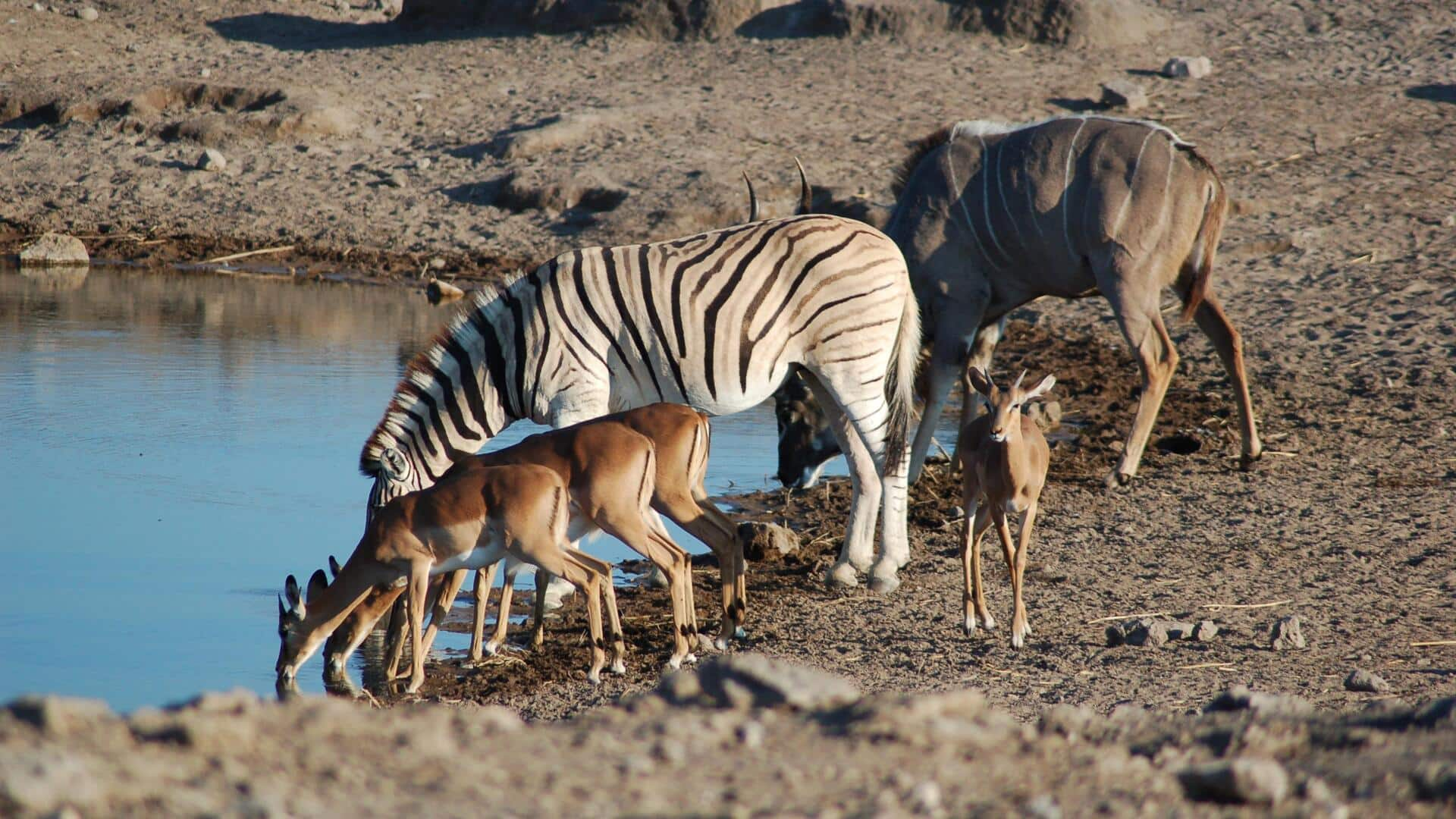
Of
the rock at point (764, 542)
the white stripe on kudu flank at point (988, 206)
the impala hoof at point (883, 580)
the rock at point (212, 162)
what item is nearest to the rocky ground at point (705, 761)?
the impala hoof at point (883, 580)

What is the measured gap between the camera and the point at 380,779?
3.79 metres

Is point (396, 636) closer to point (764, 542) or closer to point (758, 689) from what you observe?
point (764, 542)

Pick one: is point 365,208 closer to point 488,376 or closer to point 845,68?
point 845,68

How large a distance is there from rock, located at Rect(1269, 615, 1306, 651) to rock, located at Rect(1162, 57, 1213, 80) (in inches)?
563

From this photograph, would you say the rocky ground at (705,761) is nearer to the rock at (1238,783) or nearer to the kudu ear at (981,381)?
the rock at (1238,783)

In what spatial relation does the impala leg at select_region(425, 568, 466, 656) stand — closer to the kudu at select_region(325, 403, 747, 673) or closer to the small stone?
the kudu at select_region(325, 403, 747, 673)

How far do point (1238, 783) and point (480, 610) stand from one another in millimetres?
4232

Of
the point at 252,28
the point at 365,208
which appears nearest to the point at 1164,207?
the point at 365,208

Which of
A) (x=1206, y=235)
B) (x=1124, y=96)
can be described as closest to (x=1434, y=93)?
(x=1124, y=96)

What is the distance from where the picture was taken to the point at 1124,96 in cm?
1911

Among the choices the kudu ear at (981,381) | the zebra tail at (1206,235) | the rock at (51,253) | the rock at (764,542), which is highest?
the zebra tail at (1206,235)

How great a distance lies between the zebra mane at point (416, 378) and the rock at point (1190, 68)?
546 inches

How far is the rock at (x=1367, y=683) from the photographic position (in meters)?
6.33

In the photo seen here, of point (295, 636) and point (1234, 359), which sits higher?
point (1234, 359)
